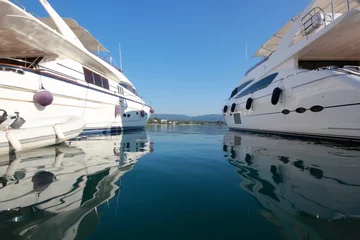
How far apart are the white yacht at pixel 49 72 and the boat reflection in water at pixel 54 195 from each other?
3.63 meters

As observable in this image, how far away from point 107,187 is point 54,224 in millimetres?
783

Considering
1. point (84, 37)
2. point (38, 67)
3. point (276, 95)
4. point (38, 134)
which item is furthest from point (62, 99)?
point (276, 95)

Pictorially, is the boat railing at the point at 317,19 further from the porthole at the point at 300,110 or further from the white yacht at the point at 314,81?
the porthole at the point at 300,110

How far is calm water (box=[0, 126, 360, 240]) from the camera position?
1.46 m

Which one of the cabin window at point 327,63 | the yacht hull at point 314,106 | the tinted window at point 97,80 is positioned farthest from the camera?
the tinted window at point 97,80

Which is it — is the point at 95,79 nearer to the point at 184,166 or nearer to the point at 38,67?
the point at 38,67

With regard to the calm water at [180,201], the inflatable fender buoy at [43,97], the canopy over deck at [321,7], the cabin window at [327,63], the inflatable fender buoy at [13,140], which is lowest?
the calm water at [180,201]

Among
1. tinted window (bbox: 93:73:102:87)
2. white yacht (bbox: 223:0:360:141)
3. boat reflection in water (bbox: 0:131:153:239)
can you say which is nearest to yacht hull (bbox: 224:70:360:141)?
white yacht (bbox: 223:0:360:141)

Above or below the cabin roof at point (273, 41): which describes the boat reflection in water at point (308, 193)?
below

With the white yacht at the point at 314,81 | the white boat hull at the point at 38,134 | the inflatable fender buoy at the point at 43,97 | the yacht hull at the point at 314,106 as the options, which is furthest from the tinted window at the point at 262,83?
the inflatable fender buoy at the point at 43,97

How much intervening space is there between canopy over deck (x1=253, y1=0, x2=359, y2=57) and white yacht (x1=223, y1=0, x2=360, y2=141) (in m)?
0.04

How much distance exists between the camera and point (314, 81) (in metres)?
6.52

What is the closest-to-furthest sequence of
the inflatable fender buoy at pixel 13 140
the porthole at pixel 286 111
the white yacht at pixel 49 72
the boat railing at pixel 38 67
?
the inflatable fender buoy at pixel 13 140 → the white yacht at pixel 49 72 → the boat railing at pixel 38 67 → the porthole at pixel 286 111

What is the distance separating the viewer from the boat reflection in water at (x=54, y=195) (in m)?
1.49
